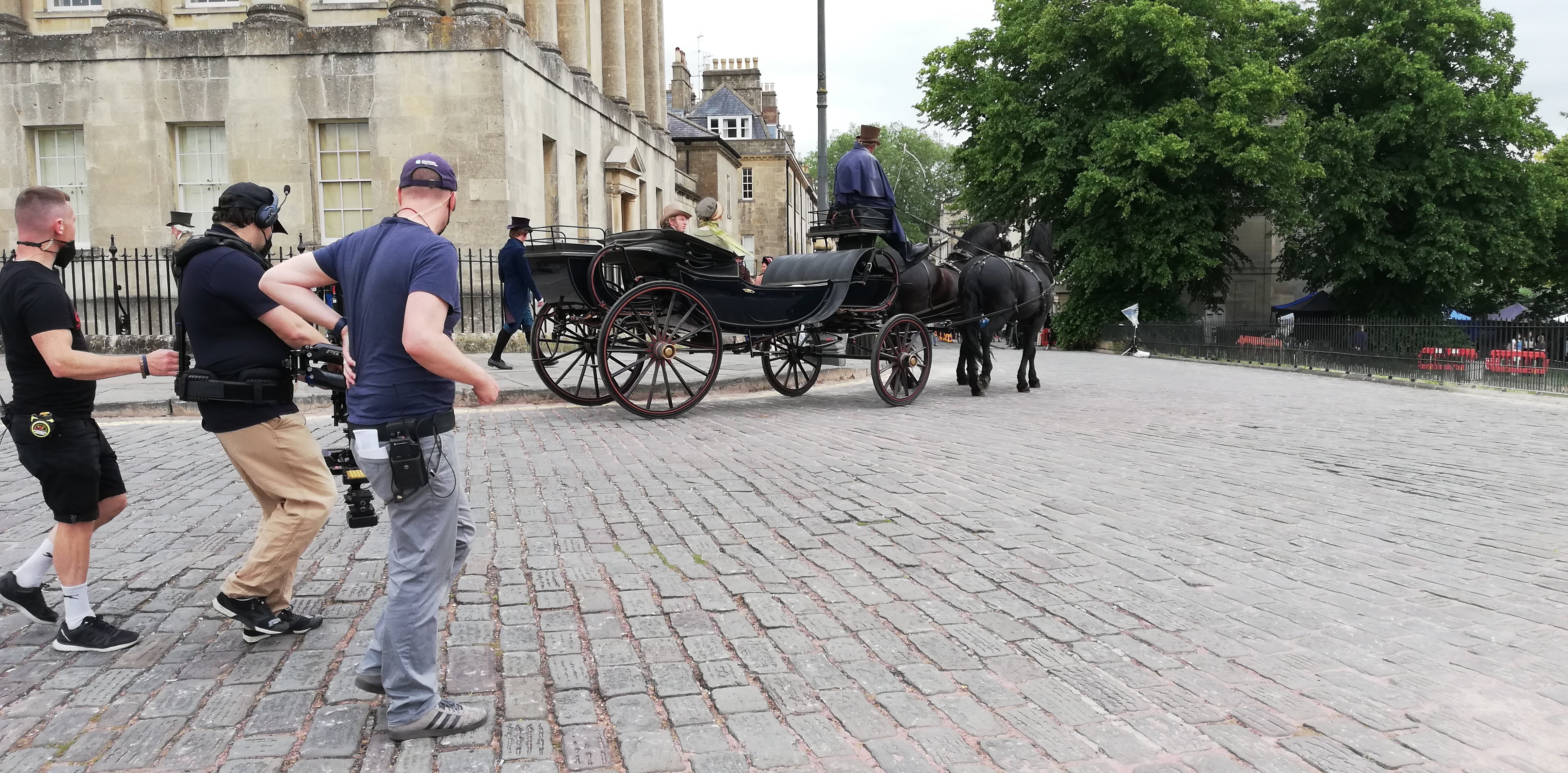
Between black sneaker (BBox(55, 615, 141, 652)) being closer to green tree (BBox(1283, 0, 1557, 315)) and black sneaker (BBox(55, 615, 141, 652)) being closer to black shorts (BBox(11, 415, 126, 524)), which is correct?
black shorts (BBox(11, 415, 126, 524))

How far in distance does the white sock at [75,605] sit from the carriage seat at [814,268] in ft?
26.2

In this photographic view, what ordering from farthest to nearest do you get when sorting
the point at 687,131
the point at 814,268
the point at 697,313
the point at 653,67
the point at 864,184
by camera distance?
the point at 687,131
the point at 653,67
the point at 864,184
the point at 814,268
the point at 697,313

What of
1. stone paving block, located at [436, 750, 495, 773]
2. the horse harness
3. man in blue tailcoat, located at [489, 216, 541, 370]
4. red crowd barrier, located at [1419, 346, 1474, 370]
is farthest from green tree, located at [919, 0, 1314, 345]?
stone paving block, located at [436, 750, 495, 773]

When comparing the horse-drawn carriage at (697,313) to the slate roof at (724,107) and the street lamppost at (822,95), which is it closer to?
the street lamppost at (822,95)

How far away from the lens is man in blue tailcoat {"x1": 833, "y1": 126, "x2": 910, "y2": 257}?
1171cm

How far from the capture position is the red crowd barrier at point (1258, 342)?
26625mm

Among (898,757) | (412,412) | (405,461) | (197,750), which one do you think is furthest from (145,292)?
(898,757)

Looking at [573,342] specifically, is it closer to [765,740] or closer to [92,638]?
[92,638]

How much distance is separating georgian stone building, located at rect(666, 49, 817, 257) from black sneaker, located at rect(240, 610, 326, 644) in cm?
4671

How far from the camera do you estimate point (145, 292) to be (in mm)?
19906

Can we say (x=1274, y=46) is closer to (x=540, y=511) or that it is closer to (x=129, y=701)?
(x=540, y=511)

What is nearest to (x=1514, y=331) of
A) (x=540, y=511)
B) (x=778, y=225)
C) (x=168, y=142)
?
(x=540, y=511)

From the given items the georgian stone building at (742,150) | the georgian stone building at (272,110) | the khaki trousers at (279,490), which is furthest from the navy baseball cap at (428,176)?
the georgian stone building at (742,150)

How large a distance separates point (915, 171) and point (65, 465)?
93.2 meters
